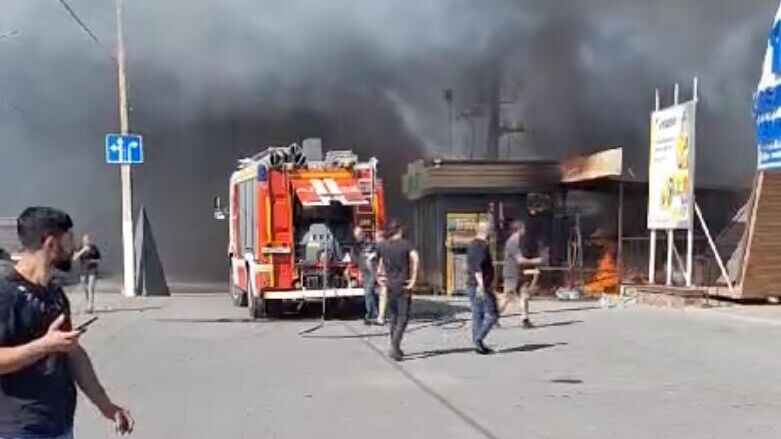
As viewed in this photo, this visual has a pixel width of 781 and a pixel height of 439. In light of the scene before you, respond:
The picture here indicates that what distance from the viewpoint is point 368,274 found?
1834cm

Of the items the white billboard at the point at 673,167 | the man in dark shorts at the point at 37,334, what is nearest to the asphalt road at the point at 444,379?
the white billboard at the point at 673,167

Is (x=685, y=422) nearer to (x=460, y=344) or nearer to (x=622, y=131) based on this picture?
(x=460, y=344)

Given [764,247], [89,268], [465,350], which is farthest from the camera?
[89,268]

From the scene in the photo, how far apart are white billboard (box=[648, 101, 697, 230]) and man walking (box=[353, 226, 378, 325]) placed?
19.2 feet

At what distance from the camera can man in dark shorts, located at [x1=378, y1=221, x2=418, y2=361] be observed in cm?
1326

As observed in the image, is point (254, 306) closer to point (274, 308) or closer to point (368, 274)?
point (274, 308)

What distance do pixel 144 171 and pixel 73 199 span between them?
2.32 meters

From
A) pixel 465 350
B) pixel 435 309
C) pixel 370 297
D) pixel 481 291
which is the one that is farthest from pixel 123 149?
pixel 481 291

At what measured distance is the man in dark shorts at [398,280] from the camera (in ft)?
43.5

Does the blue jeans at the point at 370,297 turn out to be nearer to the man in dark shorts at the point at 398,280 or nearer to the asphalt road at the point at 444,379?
the asphalt road at the point at 444,379

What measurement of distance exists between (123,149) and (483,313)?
1345 cm

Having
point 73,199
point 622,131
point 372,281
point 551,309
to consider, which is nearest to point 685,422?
point 372,281

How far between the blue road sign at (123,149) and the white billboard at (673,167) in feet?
35.0

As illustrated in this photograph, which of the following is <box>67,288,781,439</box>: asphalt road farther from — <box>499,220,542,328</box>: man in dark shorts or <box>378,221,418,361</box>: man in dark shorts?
<box>499,220,542,328</box>: man in dark shorts
